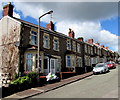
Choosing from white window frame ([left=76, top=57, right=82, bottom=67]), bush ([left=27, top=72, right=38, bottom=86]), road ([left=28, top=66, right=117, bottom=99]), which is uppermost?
white window frame ([left=76, top=57, right=82, bottom=67])

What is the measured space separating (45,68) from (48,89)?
749cm

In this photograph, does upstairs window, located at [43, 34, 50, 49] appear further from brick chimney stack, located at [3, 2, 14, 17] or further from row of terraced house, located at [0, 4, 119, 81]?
brick chimney stack, located at [3, 2, 14, 17]

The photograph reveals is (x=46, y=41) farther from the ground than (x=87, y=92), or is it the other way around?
(x=46, y=41)

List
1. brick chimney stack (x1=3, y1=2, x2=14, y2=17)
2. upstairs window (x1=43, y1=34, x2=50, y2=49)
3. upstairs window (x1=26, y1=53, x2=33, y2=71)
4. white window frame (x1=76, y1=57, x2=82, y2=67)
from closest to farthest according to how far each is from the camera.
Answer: upstairs window (x1=26, y1=53, x2=33, y2=71) → brick chimney stack (x1=3, y1=2, x2=14, y2=17) → upstairs window (x1=43, y1=34, x2=50, y2=49) → white window frame (x1=76, y1=57, x2=82, y2=67)

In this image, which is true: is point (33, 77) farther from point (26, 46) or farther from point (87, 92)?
Answer: point (87, 92)

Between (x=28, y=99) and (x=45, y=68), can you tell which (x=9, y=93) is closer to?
(x=28, y=99)

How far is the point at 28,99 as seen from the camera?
373 inches

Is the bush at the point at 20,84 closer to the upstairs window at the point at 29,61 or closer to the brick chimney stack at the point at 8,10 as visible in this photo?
the upstairs window at the point at 29,61

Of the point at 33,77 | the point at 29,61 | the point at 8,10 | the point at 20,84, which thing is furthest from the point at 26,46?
the point at 20,84

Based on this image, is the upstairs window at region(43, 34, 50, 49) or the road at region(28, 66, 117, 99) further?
the upstairs window at region(43, 34, 50, 49)

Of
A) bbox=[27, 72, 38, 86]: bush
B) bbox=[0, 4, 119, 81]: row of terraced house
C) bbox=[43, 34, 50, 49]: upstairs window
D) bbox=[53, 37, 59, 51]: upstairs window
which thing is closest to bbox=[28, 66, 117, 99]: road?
bbox=[27, 72, 38, 86]: bush

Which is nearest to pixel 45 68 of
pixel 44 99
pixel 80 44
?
pixel 44 99

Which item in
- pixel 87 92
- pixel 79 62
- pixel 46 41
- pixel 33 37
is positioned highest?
pixel 33 37

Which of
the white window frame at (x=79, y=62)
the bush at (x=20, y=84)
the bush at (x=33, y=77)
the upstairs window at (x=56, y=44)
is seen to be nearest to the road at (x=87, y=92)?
the bush at (x=20, y=84)
